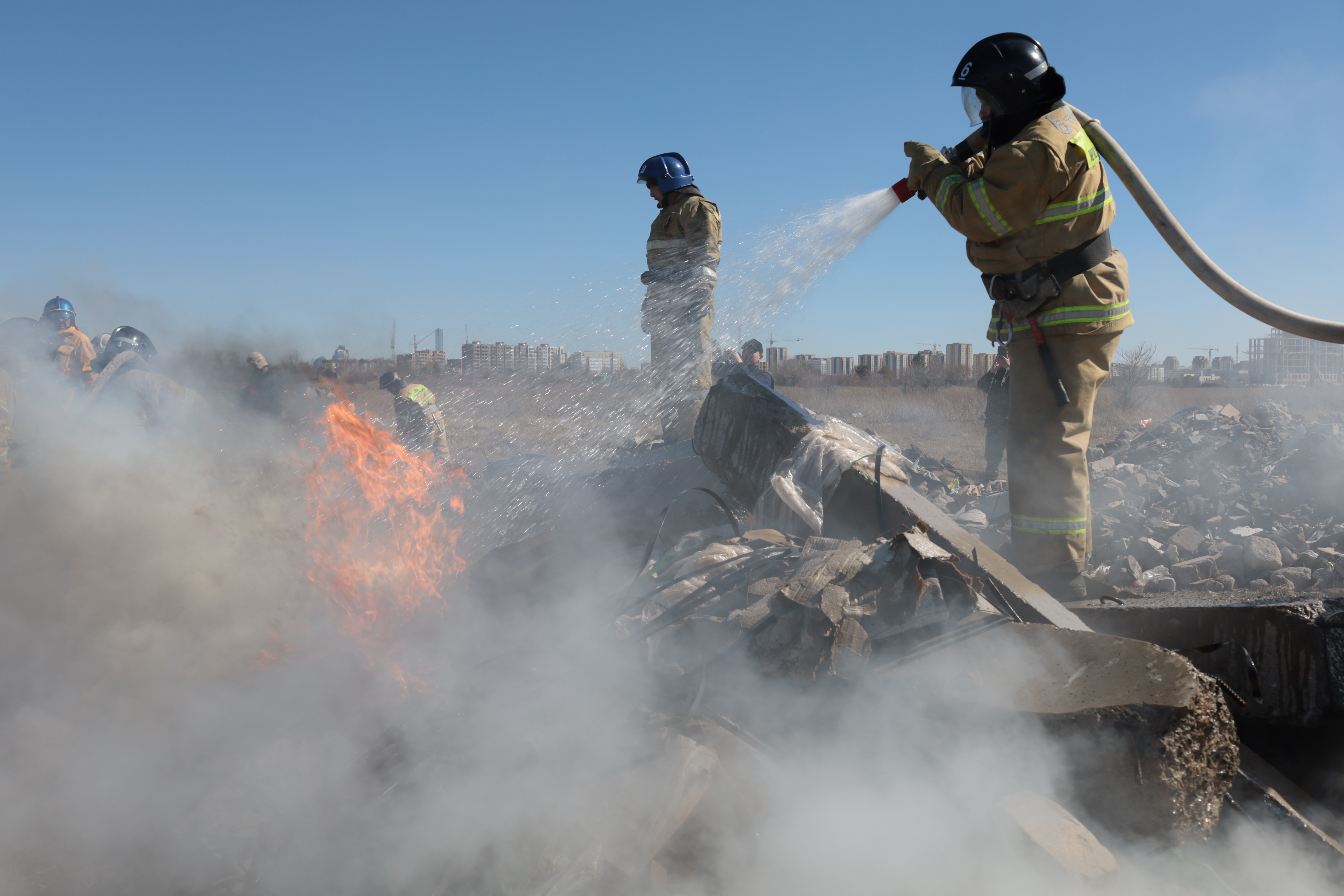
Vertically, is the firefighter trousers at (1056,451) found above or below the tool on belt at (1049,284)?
below

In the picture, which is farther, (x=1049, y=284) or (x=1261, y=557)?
(x=1261, y=557)

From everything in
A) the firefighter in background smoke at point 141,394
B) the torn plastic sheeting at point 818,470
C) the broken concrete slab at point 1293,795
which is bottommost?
the broken concrete slab at point 1293,795

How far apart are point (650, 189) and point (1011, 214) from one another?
3.93 meters

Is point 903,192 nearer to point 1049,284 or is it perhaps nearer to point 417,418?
point 1049,284

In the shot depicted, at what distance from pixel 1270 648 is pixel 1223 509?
389 centimetres

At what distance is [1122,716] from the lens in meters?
1.59

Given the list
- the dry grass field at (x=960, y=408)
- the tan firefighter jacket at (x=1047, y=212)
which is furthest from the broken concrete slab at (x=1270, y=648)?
the dry grass field at (x=960, y=408)

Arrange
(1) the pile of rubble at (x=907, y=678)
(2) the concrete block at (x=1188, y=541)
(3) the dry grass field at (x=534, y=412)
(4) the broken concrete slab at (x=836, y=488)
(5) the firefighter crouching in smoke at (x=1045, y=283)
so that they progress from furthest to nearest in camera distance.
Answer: (3) the dry grass field at (x=534, y=412) < (2) the concrete block at (x=1188, y=541) < (5) the firefighter crouching in smoke at (x=1045, y=283) < (4) the broken concrete slab at (x=836, y=488) < (1) the pile of rubble at (x=907, y=678)

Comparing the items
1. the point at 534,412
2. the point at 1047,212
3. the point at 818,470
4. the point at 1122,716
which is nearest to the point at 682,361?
the point at 818,470

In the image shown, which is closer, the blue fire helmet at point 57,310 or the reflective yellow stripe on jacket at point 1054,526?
the reflective yellow stripe on jacket at point 1054,526

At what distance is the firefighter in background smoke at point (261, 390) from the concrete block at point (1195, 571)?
8.94 m

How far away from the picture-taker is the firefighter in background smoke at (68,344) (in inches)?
348

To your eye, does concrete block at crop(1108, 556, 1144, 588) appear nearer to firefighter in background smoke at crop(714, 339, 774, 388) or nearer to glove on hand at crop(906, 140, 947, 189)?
glove on hand at crop(906, 140, 947, 189)

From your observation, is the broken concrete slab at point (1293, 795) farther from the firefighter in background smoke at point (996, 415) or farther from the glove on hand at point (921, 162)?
the firefighter in background smoke at point (996, 415)
